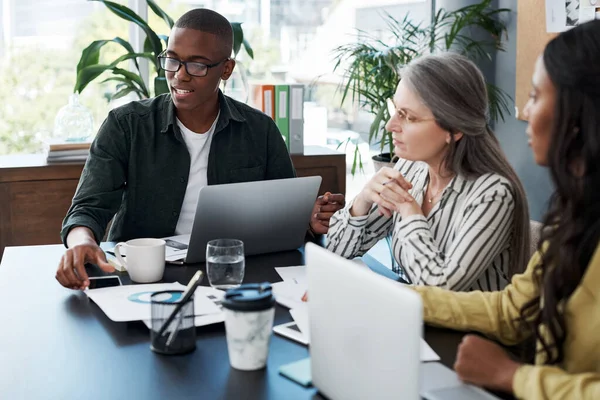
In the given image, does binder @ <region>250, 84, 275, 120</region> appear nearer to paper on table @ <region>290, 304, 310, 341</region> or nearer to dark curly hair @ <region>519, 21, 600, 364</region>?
paper on table @ <region>290, 304, 310, 341</region>

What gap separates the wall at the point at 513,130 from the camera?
11.7 ft

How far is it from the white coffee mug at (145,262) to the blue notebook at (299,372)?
0.54 meters

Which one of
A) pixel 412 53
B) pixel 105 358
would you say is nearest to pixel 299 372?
pixel 105 358

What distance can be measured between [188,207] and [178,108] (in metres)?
0.31

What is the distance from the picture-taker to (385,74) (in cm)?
346

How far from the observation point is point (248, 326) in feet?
3.95

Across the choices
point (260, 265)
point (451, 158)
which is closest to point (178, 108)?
point (260, 265)

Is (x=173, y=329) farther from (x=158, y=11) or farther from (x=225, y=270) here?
(x=158, y=11)

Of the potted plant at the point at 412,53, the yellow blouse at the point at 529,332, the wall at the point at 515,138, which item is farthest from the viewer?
the wall at the point at 515,138

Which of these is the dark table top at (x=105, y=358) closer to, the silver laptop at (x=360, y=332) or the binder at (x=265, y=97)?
the silver laptop at (x=360, y=332)

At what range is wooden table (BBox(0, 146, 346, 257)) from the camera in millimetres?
3016

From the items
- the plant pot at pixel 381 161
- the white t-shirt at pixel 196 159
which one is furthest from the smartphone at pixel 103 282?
the plant pot at pixel 381 161

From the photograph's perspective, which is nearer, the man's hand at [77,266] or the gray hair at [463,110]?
the man's hand at [77,266]

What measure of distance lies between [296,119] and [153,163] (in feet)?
3.99
